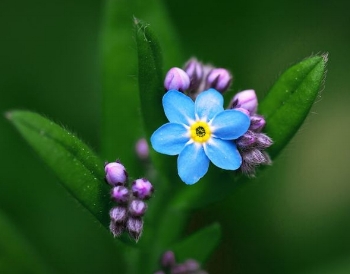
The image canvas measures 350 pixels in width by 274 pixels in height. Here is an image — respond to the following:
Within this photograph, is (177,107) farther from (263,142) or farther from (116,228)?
(116,228)

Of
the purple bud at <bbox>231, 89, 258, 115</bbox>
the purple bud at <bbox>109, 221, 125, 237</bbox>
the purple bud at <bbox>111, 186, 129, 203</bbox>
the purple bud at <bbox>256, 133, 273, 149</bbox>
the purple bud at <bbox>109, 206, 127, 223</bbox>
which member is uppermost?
the purple bud at <bbox>231, 89, 258, 115</bbox>

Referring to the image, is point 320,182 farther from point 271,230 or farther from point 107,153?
point 107,153

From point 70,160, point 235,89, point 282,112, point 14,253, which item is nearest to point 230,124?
point 282,112

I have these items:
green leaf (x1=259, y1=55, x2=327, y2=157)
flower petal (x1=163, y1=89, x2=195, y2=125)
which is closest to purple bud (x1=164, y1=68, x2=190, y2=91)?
flower petal (x1=163, y1=89, x2=195, y2=125)

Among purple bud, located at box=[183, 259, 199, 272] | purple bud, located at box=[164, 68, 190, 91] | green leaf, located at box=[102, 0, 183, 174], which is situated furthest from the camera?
green leaf, located at box=[102, 0, 183, 174]

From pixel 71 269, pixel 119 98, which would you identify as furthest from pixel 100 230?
pixel 119 98

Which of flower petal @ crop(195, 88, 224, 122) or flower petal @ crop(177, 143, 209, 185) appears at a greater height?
flower petal @ crop(195, 88, 224, 122)

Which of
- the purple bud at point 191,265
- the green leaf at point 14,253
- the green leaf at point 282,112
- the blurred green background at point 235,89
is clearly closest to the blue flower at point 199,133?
the green leaf at point 282,112

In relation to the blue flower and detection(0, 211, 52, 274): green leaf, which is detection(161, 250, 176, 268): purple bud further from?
detection(0, 211, 52, 274): green leaf
